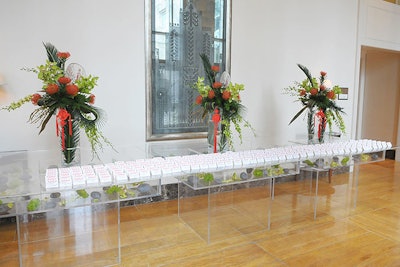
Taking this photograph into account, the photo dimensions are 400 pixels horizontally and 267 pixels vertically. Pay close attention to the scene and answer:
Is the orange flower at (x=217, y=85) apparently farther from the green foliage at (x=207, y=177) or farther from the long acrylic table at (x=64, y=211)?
the long acrylic table at (x=64, y=211)

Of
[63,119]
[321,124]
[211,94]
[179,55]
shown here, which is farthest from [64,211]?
[321,124]

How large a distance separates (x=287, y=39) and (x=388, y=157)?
3.85 m

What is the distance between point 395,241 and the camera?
2805 mm

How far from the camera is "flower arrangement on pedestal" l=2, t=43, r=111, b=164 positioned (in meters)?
2.33

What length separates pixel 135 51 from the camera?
136 inches

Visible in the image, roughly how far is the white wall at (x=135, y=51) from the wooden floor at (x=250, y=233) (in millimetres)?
776

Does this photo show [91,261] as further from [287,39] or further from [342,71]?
[342,71]

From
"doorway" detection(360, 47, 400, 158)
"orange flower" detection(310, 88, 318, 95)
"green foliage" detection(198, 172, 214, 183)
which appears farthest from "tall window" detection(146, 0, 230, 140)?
"doorway" detection(360, 47, 400, 158)

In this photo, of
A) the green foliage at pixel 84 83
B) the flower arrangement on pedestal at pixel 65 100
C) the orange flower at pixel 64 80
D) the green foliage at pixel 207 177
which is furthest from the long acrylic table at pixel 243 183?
the orange flower at pixel 64 80

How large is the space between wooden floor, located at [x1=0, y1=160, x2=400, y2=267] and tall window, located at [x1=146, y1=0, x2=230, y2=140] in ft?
3.19

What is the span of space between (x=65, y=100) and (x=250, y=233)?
197cm

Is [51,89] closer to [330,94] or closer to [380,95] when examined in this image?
[330,94]

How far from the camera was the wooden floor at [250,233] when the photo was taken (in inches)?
95.6

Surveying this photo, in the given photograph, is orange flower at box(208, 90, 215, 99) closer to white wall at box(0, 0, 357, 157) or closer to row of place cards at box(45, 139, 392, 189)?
row of place cards at box(45, 139, 392, 189)
